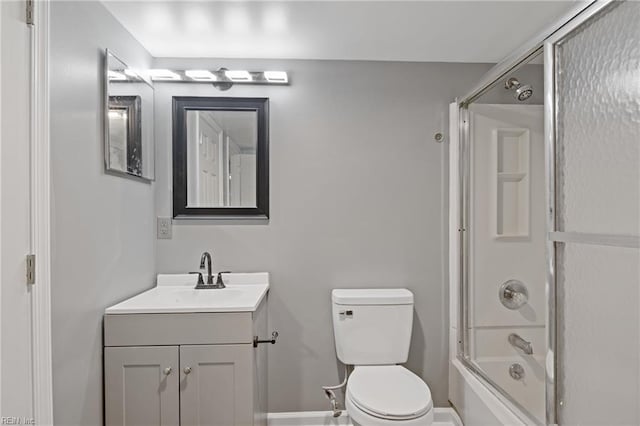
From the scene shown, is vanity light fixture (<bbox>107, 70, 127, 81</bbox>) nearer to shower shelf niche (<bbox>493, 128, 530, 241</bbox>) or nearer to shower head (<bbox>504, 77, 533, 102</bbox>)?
shower head (<bbox>504, 77, 533, 102</bbox>)

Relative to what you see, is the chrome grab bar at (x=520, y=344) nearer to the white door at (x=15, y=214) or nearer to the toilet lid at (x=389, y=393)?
the toilet lid at (x=389, y=393)

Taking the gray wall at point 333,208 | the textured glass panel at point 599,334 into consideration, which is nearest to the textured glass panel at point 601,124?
the textured glass panel at point 599,334

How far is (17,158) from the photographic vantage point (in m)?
1.09

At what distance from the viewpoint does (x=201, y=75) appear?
206 centimetres

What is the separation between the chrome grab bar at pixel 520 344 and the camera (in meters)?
1.76

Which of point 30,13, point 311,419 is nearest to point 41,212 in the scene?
point 30,13

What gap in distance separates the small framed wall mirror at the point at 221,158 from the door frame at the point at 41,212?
3.06ft

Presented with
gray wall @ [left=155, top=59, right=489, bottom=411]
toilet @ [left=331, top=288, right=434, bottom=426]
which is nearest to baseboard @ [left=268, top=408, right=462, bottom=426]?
gray wall @ [left=155, top=59, right=489, bottom=411]

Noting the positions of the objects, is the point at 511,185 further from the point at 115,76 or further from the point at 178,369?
the point at 115,76

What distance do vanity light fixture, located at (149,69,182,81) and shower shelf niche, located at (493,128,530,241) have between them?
1.86 metres

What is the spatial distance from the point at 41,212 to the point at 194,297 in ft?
3.09

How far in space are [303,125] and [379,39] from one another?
2.07ft

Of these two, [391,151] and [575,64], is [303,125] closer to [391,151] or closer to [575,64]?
[391,151]

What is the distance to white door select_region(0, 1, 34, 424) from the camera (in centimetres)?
104
